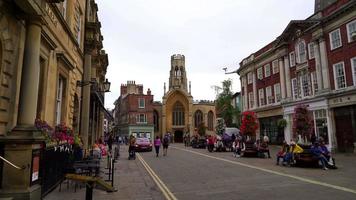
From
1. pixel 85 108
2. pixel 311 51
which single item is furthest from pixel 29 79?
pixel 311 51

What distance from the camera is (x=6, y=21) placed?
7590 mm

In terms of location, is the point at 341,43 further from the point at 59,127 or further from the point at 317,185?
the point at 59,127

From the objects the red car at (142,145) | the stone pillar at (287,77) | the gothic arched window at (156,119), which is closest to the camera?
the red car at (142,145)

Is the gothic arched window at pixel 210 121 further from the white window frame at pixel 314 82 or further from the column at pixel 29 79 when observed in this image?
the column at pixel 29 79

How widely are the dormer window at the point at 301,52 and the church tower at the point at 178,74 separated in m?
45.2

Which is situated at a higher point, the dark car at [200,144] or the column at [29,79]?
the column at [29,79]

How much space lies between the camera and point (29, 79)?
313 inches

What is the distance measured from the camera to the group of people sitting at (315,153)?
586 inches

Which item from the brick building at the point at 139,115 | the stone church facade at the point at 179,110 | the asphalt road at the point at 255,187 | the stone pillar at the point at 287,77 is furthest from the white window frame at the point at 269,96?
the stone church facade at the point at 179,110

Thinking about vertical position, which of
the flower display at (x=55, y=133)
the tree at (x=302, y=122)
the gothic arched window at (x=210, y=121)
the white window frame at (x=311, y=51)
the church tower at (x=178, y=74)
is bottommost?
the flower display at (x=55, y=133)

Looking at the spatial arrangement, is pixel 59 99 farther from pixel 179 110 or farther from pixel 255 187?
pixel 179 110

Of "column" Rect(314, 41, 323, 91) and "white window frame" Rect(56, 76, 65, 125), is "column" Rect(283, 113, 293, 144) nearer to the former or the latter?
"column" Rect(314, 41, 323, 91)

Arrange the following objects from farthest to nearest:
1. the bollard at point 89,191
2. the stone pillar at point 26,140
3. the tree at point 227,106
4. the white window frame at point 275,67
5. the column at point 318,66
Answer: the tree at point 227,106 → the white window frame at point 275,67 → the column at point 318,66 → the stone pillar at point 26,140 → the bollard at point 89,191

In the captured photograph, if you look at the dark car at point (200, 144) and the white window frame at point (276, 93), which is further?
the dark car at point (200, 144)
